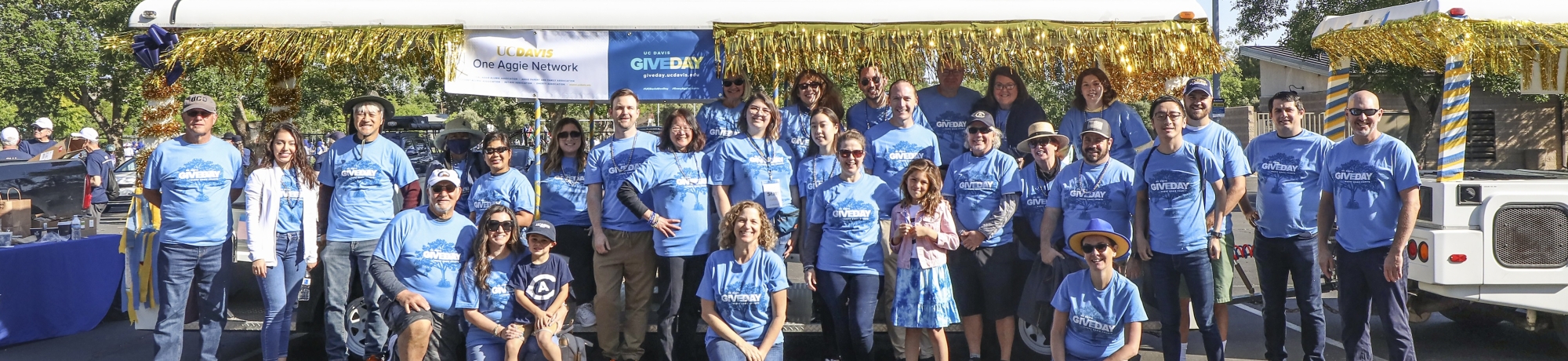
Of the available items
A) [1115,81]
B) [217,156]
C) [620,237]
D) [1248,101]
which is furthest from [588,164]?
[1248,101]

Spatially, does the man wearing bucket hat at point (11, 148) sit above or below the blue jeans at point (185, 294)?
above

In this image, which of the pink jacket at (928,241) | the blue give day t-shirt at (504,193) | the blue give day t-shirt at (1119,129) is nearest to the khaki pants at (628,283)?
the blue give day t-shirt at (504,193)

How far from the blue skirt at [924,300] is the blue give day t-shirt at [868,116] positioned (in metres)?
1.28

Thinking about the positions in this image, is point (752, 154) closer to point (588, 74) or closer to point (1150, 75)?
point (588, 74)

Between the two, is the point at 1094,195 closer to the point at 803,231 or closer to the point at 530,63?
the point at 803,231

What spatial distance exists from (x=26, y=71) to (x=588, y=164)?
2299 cm

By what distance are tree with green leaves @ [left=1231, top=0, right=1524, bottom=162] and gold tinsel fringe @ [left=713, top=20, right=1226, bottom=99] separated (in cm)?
996

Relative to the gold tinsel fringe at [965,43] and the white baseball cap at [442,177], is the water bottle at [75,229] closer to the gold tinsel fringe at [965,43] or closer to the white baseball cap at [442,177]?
the white baseball cap at [442,177]

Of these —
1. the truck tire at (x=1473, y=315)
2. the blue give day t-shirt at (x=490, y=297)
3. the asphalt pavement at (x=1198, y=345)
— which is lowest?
the asphalt pavement at (x=1198, y=345)

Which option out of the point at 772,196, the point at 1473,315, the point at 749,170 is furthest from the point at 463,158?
the point at 1473,315

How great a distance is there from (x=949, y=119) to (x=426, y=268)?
10.6ft

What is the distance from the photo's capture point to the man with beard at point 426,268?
521 cm

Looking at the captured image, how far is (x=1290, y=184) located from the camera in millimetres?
5422

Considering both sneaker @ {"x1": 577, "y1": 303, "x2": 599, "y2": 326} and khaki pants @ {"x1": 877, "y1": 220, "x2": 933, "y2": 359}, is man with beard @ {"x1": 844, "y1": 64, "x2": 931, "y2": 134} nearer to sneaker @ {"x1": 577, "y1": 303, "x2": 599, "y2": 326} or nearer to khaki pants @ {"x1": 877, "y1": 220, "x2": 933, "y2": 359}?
khaki pants @ {"x1": 877, "y1": 220, "x2": 933, "y2": 359}
